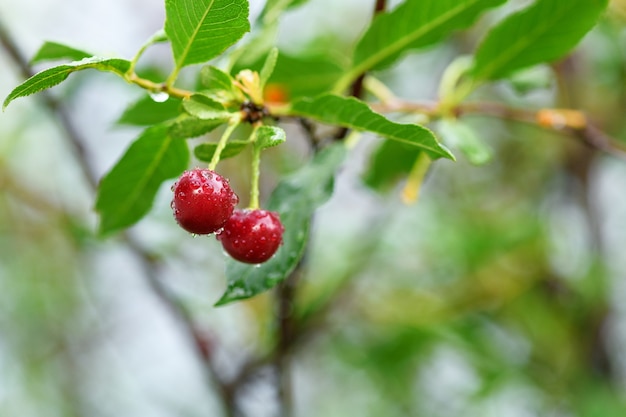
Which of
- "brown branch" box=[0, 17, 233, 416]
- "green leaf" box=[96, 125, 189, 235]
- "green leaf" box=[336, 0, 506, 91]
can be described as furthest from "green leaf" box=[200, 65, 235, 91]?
"brown branch" box=[0, 17, 233, 416]

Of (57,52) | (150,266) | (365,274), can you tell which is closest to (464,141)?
(57,52)

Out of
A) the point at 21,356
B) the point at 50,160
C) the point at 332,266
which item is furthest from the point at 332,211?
the point at 21,356

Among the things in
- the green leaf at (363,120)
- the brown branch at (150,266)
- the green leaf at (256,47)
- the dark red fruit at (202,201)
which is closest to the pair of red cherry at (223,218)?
the dark red fruit at (202,201)

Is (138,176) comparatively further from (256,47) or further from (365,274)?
(365,274)

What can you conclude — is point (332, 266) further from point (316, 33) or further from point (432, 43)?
point (432, 43)

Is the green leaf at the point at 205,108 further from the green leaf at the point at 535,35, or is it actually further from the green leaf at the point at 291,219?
the green leaf at the point at 535,35

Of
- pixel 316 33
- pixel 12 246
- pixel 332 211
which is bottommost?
pixel 332 211
